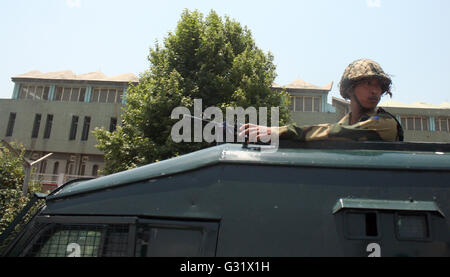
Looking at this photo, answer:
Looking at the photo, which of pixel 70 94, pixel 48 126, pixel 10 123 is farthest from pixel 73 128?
pixel 10 123

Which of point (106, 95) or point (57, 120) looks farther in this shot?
point (106, 95)

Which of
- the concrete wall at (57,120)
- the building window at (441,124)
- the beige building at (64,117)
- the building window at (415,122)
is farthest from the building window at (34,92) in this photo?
the building window at (441,124)

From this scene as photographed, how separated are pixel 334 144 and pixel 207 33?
1030 centimetres

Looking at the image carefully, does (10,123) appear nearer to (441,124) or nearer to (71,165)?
(71,165)

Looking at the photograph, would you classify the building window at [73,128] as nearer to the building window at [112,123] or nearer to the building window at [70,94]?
the building window at [70,94]

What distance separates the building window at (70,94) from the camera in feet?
89.9

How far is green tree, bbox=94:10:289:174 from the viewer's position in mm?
10164

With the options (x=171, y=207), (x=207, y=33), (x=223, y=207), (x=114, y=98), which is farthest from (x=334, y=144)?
(x=114, y=98)

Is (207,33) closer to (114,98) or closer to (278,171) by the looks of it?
(278,171)

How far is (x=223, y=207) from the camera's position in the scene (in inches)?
63.4

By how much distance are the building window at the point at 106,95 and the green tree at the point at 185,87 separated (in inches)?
611

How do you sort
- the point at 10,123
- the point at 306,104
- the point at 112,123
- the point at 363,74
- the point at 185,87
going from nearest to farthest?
the point at 363,74, the point at 185,87, the point at 306,104, the point at 112,123, the point at 10,123

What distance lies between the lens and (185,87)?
414 inches

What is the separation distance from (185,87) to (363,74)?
8.59 m
